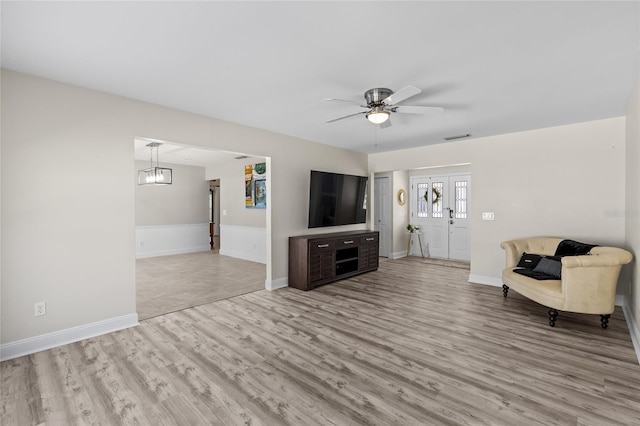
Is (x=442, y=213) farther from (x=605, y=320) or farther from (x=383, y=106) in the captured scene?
(x=383, y=106)

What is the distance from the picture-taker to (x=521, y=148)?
190 inches

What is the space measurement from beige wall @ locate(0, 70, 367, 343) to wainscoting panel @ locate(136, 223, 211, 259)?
504 centimetres

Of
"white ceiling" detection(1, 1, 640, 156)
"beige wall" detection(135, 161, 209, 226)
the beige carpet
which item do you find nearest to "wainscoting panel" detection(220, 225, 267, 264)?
the beige carpet

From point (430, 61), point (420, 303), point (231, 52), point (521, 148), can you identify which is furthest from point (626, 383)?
point (231, 52)

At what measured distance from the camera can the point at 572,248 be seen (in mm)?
3945

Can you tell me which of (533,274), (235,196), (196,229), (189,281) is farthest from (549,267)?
(196,229)

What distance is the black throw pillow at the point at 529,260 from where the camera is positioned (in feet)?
13.6

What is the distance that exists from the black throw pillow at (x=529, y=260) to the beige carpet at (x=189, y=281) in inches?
157

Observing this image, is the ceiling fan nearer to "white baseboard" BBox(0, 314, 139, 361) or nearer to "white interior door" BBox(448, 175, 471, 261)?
"white baseboard" BBox(0, 314, 139, 361)

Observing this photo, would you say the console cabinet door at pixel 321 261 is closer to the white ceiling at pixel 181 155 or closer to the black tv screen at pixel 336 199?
the black tv screen at pixel 336 199

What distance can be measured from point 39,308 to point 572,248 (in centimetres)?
620

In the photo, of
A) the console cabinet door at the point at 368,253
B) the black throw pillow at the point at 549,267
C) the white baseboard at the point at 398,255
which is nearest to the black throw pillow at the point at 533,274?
the black throw pillow at the point at 549,267

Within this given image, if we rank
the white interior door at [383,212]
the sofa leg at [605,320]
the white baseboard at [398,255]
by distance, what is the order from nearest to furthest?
the sofa leg at [605,320], the white baseboard at [398,255], the white interior door at [383,212]

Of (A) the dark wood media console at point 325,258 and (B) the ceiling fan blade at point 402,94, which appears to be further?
(A) the dark wood media console at point 325,258
